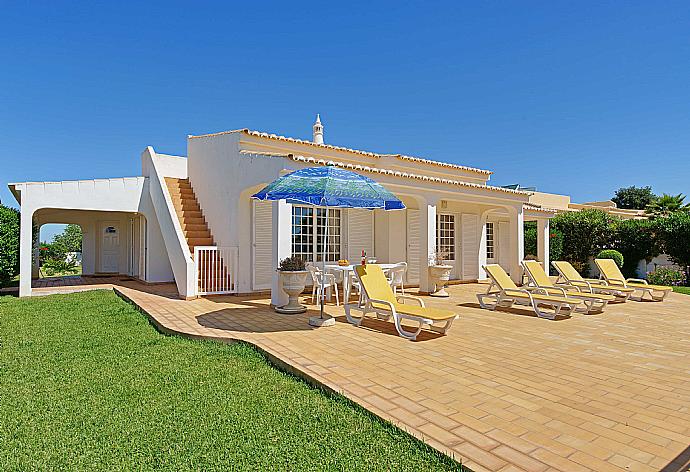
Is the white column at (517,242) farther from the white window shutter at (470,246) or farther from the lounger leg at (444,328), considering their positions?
the lounger leg at (444,328)

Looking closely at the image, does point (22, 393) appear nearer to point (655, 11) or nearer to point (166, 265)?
point (166, 265)

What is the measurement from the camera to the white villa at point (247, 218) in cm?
1152

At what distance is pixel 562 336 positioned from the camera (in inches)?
283

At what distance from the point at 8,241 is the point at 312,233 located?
32.2 ft

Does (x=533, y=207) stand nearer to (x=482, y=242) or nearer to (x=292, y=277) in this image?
(x=482, y=242)

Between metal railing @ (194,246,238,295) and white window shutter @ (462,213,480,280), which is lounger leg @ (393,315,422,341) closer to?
metal railing @ (194,246,238,295)

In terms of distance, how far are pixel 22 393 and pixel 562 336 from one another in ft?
26.4

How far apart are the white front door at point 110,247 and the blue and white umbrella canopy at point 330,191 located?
1429 centimetres

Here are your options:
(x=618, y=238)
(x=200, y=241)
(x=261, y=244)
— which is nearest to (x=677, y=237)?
(x=618, y=238)

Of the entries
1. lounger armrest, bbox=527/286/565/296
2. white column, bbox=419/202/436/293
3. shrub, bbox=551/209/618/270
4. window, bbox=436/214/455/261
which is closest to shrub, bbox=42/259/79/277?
window, bbox=436/214/455/261

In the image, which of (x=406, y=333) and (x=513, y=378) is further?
(x=406, y=333)

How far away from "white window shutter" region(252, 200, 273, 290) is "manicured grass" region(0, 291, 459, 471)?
6088 mm

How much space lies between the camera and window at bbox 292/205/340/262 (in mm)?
13328

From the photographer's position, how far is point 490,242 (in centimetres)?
1934
